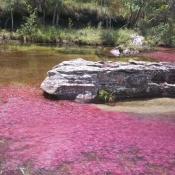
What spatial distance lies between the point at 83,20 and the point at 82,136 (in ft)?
133

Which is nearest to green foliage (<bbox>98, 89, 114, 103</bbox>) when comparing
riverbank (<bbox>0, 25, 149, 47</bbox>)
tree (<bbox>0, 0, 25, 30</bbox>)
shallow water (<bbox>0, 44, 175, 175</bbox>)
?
shallow water (<bbox>0, 44, 175, 175</bbox>)

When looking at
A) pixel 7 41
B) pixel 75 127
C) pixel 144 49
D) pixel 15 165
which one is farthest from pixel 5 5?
pixel 15 165

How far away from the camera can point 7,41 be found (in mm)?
A: 33625

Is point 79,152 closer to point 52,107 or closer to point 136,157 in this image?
point 136,157

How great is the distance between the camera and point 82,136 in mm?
9594

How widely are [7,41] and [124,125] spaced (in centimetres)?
2675

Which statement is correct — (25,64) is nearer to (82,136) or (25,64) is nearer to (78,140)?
(82,136)

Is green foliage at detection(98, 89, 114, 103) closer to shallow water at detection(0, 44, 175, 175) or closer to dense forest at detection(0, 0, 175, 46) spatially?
shallow water at detection(0, 44, 175, 175)

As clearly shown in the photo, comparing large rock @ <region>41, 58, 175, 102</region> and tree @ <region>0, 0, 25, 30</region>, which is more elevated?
tree @ <region>0, 0, 25, 30</region>

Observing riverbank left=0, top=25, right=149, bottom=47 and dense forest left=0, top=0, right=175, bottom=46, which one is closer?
riverbank left=0, top=25, right=149, bottom=47

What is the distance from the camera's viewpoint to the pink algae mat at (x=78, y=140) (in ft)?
24.9

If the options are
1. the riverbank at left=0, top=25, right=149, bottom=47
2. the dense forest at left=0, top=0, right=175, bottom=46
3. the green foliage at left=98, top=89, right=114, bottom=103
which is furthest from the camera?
the dense forest at left=0, top=0, right=175, bottom=46

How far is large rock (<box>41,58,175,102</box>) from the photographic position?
13.5 m

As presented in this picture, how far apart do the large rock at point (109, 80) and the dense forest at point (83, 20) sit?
72.1ft
